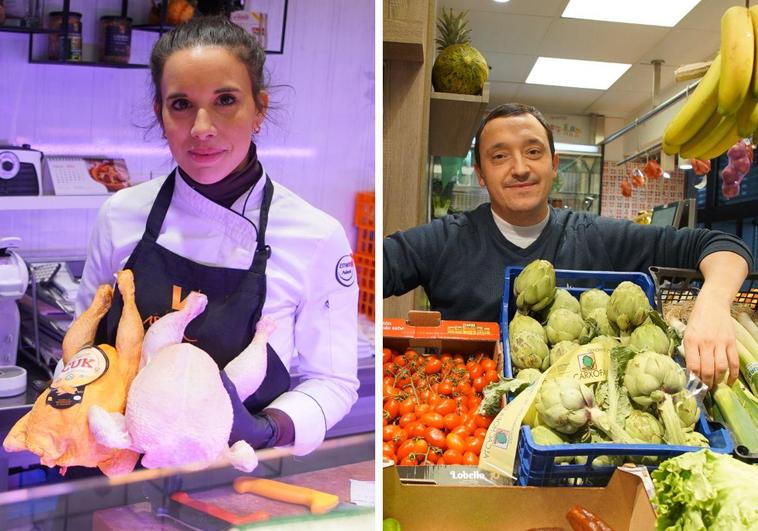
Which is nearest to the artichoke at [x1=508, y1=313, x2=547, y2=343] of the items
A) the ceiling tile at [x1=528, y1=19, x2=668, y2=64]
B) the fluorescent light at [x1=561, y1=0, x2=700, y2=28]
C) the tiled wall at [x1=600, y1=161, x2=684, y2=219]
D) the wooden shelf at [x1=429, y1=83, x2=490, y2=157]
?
the wooden shelf at [x1=429, y1=83, x2=490, y2=157]

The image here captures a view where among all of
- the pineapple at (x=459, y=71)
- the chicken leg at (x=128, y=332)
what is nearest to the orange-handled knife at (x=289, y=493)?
the chicken leg at (x=128, y=332)

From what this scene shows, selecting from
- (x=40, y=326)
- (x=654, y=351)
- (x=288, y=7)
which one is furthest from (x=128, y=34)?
(x=654, y=351)

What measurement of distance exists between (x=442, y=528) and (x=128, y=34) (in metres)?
0.97

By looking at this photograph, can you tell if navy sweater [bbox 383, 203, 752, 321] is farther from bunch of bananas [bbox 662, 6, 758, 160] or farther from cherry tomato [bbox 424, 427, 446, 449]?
cherry tomato [bbox 424, 427, 446, 449]

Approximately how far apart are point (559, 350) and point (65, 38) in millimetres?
1144

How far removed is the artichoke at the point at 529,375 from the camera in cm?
132

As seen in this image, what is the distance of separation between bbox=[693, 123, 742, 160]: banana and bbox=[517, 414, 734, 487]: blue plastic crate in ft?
2.99

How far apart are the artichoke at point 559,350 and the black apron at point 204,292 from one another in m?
0.71

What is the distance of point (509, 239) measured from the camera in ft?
7.16

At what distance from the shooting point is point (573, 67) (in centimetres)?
676

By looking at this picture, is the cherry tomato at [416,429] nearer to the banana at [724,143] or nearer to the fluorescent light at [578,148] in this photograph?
the banana at [724,143]

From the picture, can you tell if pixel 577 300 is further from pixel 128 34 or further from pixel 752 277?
pixel 128 34

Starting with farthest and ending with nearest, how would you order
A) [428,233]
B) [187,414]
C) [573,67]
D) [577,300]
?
[573,67]
[428,233]
[577,300]
[187,414]

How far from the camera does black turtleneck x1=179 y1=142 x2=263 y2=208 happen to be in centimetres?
99
